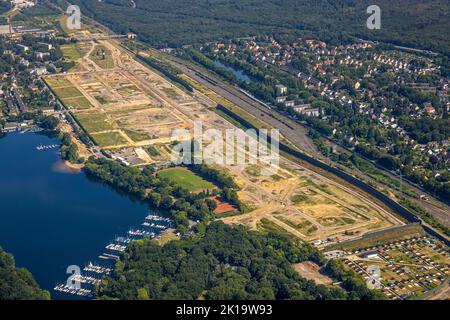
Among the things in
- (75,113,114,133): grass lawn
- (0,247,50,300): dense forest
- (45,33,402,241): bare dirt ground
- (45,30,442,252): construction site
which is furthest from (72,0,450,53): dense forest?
(0,247,50,300): dense forest

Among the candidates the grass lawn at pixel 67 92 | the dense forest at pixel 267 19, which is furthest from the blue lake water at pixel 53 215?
the dense forest at pixel 267 19

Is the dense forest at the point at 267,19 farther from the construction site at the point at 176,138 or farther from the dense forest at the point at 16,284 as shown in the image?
the dense forest at the point at 16,284

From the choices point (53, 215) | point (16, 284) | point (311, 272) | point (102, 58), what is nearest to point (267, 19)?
point (102, 58)

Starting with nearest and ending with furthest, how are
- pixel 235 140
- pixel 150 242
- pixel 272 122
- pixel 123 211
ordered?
pixel 150 242 → pixel 123 211 → pixel 235 140 → pixel 272 122

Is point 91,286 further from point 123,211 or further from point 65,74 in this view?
point 65,74

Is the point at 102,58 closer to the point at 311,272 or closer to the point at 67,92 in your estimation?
the point at 67,92

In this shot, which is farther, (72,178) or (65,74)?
(65,74)

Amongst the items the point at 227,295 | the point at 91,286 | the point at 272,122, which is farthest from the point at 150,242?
the point at 272,122
